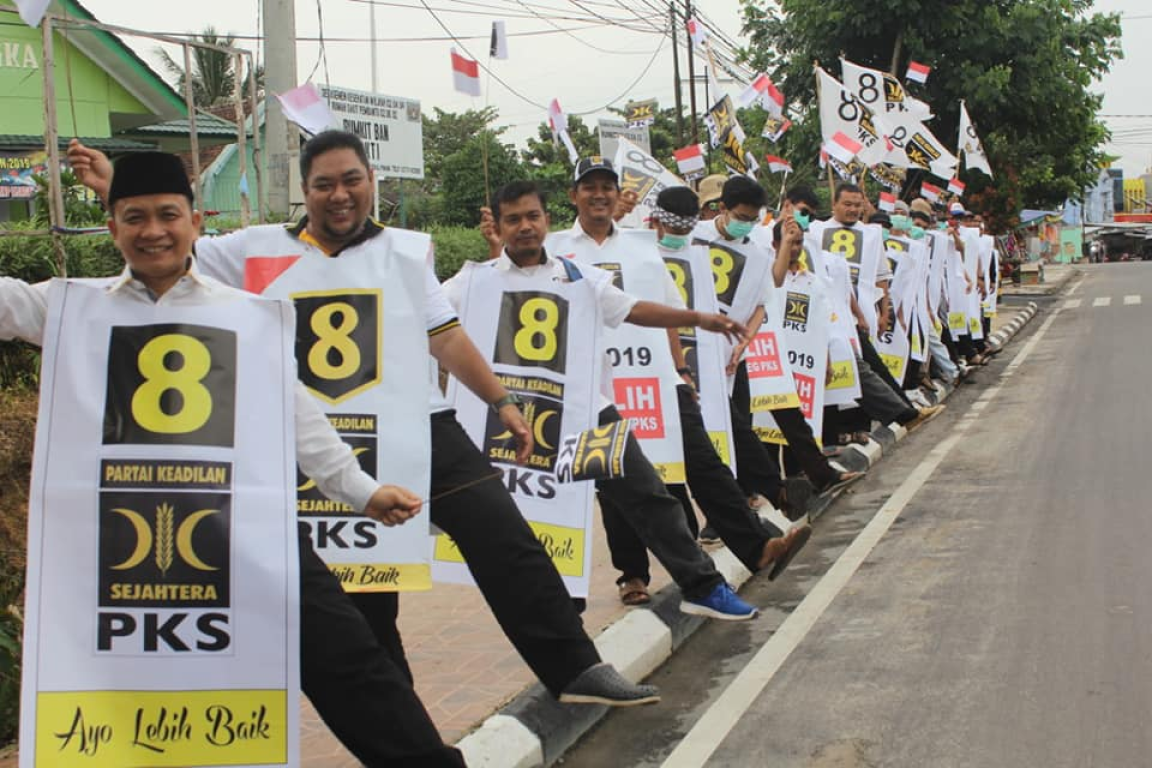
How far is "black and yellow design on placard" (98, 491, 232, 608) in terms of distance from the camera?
3.20 meters

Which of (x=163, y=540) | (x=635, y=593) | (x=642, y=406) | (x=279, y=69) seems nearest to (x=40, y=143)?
(x=279, y=69)

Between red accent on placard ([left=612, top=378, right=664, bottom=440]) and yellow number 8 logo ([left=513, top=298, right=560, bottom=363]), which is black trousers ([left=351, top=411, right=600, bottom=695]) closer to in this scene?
yellow number 8 logo ([left=513, top=298, right=560, bottom=363])

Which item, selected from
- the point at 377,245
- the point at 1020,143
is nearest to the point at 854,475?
the point at 377,245

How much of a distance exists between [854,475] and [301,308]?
5.85 meters

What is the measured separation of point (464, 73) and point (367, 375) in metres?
7.80

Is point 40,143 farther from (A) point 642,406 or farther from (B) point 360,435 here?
(B) point 360,435

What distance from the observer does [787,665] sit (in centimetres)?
549

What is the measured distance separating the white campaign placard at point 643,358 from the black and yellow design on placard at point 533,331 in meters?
0.90

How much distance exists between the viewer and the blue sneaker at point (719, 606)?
6.02m

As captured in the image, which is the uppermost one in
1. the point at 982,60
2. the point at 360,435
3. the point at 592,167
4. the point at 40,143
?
the point at 982,60

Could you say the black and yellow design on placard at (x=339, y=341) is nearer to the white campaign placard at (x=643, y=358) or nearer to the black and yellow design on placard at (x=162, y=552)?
the black and yellow design on placard at (x=162, y=552)

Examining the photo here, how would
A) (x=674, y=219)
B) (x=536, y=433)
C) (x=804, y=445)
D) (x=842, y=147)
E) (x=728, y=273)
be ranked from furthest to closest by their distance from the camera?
(x=842, y=147), (x=804, y=445), (x=728, y=273), (x=674, y=219), (x=536, y=433)

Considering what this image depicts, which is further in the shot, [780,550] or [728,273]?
[728,273]

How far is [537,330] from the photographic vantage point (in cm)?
542
